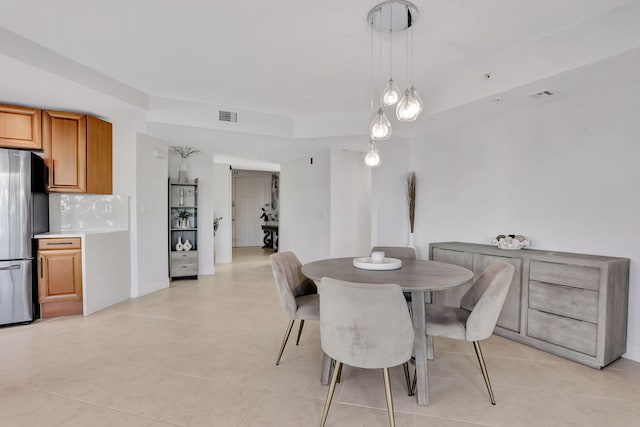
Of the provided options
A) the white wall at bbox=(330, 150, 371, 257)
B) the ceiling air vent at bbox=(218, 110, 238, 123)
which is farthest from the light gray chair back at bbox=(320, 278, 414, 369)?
the white wall at bbox=(330, 150, 371, 257)

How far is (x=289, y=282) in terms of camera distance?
266 cm

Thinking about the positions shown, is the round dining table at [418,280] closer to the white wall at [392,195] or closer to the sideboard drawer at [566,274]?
the sideboard drawer at [566,274]

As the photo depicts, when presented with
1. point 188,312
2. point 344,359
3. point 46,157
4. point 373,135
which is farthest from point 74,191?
point 344,359

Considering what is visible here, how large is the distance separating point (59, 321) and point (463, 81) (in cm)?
482

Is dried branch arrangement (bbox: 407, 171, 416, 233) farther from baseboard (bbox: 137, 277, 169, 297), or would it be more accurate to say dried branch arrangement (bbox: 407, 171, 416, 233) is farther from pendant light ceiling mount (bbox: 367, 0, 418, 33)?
baseboard (bbox: 137, 277, 169, 297)

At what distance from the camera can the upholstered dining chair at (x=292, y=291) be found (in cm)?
240

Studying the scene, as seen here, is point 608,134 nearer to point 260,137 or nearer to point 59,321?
point 260,137

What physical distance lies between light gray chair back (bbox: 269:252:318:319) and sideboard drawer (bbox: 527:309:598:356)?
1903mm

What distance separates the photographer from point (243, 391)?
7.06 feet

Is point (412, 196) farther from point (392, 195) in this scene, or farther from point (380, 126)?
point (380, 126)

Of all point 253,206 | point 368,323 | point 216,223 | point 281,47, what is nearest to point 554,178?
point 368,323

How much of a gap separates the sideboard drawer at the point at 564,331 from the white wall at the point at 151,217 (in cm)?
459

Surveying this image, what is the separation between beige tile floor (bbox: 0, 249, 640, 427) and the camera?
188 centimetres

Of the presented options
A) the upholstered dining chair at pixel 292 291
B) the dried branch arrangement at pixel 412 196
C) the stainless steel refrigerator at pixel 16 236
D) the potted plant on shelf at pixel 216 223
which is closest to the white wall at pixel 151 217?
the stainless steel refrigerator at pixel 16 236
